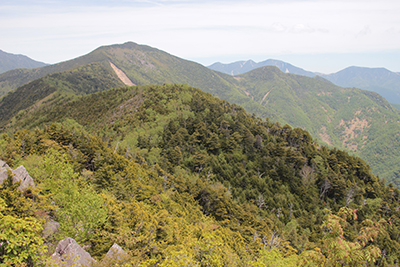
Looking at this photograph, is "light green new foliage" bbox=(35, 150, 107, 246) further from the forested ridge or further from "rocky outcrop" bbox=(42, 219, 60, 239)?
"rocky outcrop" bbox=(42, 219, 60, 239)

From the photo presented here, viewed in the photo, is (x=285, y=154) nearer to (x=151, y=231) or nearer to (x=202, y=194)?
(x=202, y=194)

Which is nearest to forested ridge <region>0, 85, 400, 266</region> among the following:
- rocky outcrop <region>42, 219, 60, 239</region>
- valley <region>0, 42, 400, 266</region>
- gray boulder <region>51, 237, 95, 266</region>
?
valley <region>0, 42, 400, 266</region>

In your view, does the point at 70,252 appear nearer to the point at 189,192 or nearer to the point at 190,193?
the point at 190,193

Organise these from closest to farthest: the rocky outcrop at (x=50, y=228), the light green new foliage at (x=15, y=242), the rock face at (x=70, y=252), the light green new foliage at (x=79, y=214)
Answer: the light green new foliage at (x=15, y=242) → the rock face at (x=70, y=252) → the rocky outcrop at (x=50, y=228) → the light green new foliage at (x=79, y=214)

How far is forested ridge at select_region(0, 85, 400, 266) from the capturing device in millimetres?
17062

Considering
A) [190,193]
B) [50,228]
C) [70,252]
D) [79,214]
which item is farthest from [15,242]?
[190,193]

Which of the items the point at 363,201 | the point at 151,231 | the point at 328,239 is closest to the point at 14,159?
the point at 151,231

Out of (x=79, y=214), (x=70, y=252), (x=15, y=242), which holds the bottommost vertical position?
(x=79, y=214)

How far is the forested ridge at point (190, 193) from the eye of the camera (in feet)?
56.0

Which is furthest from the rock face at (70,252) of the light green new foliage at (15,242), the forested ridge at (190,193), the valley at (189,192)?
the light green new foliage at (15,242)

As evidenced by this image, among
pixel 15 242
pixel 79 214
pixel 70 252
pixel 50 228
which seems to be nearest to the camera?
pixel 15 242

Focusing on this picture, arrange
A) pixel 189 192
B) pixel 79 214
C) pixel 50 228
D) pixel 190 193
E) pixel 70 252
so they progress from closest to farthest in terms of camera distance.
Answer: pixel 70 252, pixel 50 228, pixel 79 214, pixel 190 193, pixel 189 192

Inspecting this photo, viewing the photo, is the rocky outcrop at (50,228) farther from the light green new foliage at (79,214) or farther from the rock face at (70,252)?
the rock face at (70,252)

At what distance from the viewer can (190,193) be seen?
60.5 m
